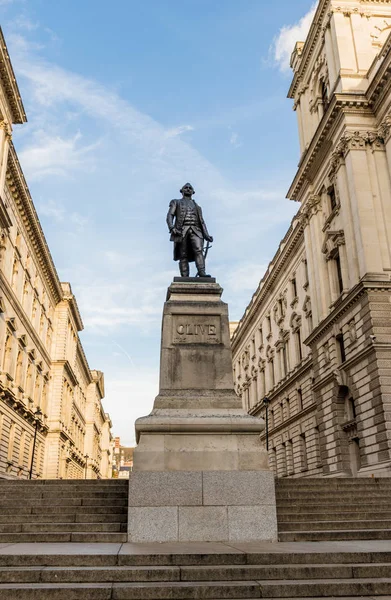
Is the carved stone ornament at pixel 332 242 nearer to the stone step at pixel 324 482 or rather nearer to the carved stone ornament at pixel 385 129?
the carved stone ornament at pixel 385 129

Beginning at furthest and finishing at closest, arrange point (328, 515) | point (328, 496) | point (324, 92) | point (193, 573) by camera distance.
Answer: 1. point (324, 92)
2. point (328, 496)
3. point (328, 515)
4. point (193, 573)

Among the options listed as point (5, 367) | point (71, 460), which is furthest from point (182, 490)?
point (71, 460)

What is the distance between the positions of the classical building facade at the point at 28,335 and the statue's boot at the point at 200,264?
2183cm

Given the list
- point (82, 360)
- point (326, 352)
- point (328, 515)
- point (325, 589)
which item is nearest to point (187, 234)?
point (328, 515)

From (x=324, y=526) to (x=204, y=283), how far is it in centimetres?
565

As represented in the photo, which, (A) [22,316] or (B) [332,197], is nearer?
(B) [332,197]

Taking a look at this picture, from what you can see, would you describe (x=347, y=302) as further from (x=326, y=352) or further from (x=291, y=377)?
(x=291, y=377)

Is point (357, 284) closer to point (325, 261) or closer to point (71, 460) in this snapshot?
point (325, 261)

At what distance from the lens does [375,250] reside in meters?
28.2

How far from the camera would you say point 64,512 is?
11383 millimetres

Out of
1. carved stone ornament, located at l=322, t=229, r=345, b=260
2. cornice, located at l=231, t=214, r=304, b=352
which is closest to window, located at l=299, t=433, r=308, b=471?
carved stone ornament, located at l=322, t=229, r=345, b=260

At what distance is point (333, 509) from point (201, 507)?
428cm

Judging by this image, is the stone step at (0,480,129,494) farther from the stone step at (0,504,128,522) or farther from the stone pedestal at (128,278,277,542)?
the stone pedestal at (128,278,277,542)

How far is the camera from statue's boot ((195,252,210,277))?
12.7m
